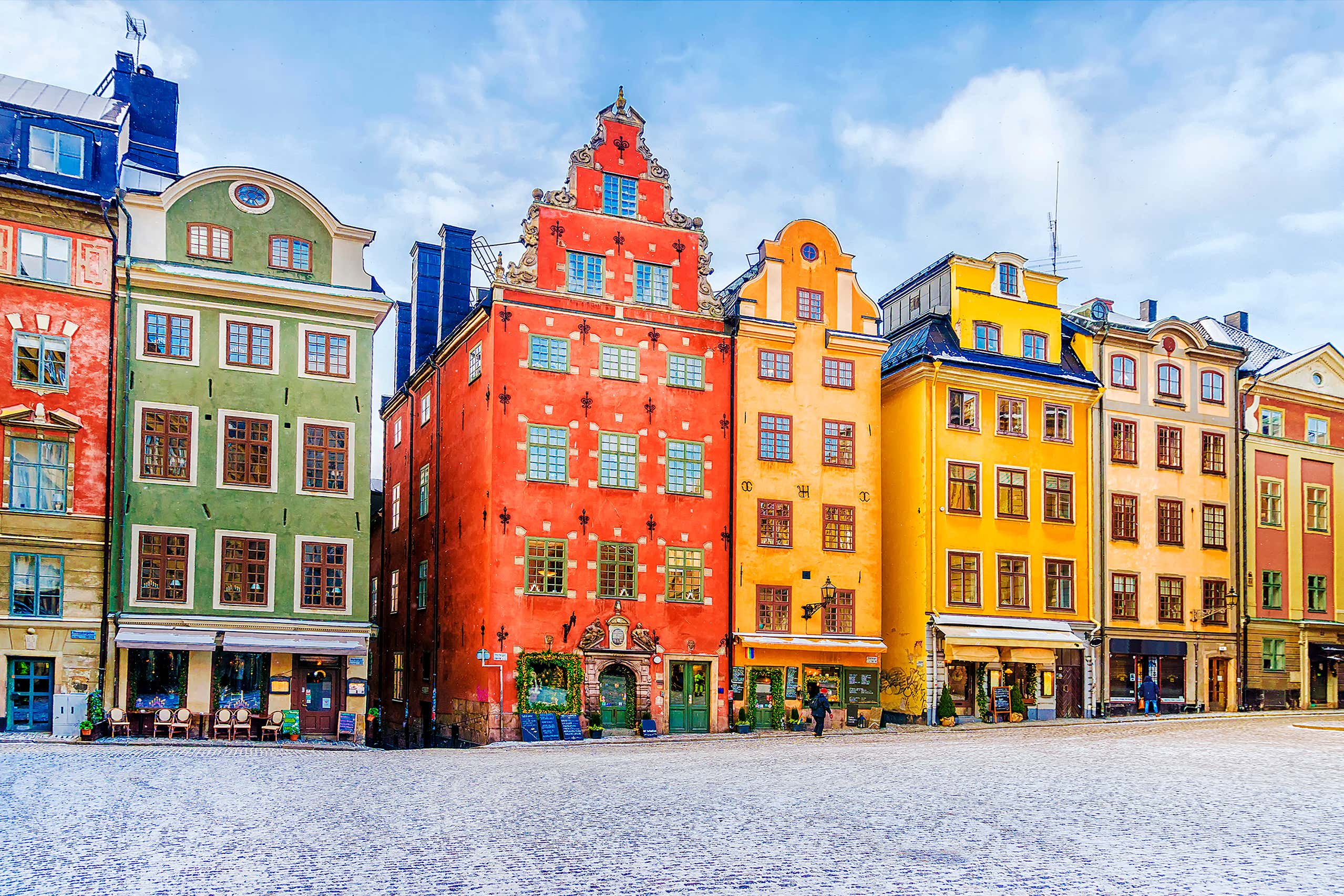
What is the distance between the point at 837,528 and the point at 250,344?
19.8 m

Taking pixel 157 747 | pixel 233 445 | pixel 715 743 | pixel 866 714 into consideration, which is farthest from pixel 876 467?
pixel 157 747

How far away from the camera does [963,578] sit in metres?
43.6

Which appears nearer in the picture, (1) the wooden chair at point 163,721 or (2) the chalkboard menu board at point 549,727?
(1) the wooden chair at point 163,721

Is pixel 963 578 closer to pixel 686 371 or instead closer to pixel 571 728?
pixel 686 371

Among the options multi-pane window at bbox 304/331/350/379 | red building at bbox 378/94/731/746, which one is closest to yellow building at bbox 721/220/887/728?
red building at bbox 378/94/731/746

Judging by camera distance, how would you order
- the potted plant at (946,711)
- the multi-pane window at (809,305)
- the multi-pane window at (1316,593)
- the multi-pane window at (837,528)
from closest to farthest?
1. the potted plant at (946,711)
2. the multi-pane window at (837,528)
3. the multi-pane window at (809,305)
4. the multi-pane window at (1316,593)

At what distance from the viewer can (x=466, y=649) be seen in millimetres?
38812

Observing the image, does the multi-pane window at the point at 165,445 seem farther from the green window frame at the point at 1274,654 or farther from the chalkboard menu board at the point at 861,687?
the green window frame at the point at 1274,654

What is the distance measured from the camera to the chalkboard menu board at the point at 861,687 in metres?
41.7

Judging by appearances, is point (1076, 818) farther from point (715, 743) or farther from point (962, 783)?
point (715, 743)

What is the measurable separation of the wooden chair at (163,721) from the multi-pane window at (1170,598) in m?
35.4

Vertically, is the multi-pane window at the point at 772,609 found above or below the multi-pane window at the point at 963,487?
below

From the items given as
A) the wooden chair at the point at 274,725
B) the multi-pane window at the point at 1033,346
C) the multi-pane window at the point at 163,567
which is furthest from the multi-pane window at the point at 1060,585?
the multi-pane window at the point at 163,567

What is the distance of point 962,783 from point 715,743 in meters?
13.2
